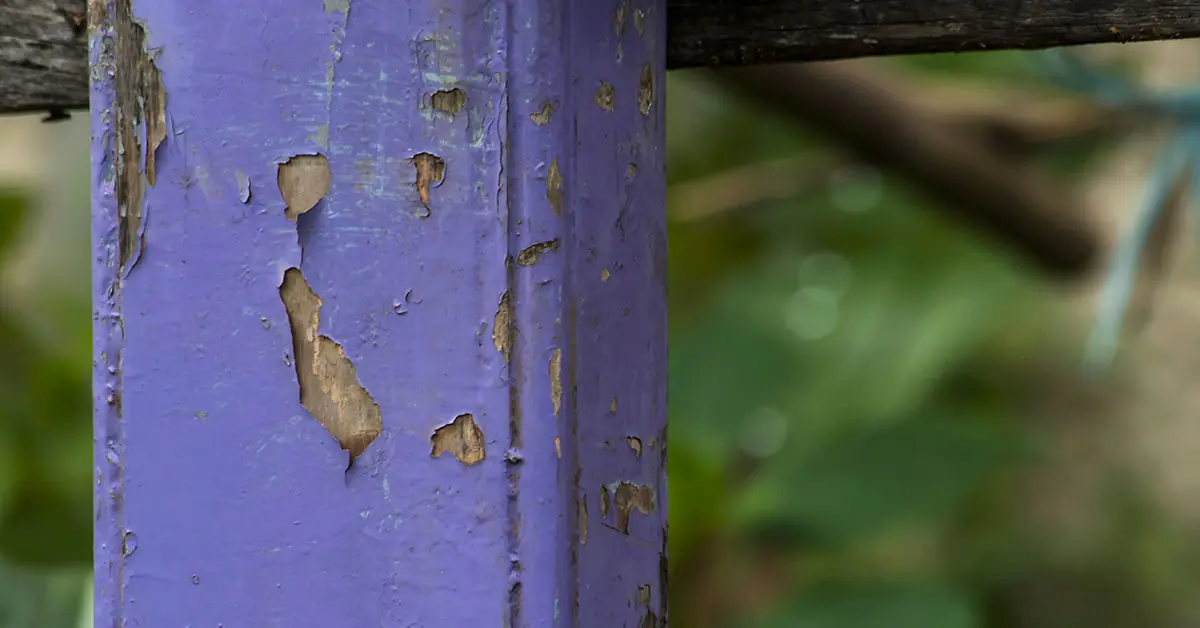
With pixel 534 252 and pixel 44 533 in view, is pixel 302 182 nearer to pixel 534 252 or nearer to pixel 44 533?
pixel 534 252

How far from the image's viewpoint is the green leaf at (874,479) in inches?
50.6

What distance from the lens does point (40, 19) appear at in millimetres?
468

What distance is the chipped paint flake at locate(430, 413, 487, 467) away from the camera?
1.21 ft

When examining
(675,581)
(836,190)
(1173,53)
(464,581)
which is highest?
(1173,53)

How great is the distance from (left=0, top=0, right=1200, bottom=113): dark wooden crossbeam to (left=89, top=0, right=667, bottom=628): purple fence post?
0.22ft

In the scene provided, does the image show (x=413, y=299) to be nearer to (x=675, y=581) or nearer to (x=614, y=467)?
(x=614, y=467)

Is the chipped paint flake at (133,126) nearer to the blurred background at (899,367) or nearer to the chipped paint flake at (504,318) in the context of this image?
the chipped paint flake at (504,318)

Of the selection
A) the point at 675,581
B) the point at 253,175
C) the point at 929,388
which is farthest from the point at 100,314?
the point at 929,388

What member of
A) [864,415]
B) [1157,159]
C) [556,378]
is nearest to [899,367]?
[864,415]

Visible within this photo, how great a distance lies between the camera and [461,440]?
371 mm

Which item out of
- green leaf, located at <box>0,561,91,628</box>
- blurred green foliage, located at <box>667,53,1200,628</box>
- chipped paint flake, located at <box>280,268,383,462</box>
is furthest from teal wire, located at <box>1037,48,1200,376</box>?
green leaf, located at <box>0,561,91,628</box>

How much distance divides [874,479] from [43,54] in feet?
3.45

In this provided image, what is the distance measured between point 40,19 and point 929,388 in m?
1.18

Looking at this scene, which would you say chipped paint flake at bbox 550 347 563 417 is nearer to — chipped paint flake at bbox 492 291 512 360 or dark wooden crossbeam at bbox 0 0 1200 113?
chipped paint flake at bbox 492 291 512 360
